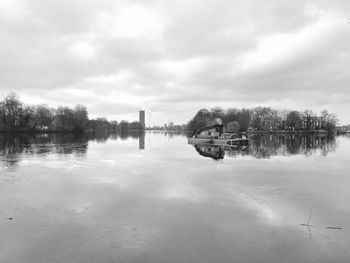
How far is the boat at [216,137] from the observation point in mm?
44662

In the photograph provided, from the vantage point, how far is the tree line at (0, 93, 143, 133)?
86.4 m

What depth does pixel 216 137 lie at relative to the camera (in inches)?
1962

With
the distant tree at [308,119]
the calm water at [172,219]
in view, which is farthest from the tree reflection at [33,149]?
the distant tree at [308,119]

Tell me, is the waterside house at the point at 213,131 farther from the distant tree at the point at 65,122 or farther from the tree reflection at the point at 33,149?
the distant tree at the point at 65,122

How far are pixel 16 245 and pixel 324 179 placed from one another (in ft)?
47.5

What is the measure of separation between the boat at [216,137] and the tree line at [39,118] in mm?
65331

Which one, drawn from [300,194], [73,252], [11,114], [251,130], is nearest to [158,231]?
[73,252]

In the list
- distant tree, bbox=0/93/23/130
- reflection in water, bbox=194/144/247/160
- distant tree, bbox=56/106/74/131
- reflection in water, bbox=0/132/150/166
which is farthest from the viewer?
distant tree, bbox=56/106/74/131

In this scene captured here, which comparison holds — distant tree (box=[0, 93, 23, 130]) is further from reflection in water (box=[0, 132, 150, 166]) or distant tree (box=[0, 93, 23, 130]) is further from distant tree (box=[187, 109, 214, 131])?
distant tree (box=[187, 109, 214, 131])

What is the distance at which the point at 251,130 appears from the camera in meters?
127

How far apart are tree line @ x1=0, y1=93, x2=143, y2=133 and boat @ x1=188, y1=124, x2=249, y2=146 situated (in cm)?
6533

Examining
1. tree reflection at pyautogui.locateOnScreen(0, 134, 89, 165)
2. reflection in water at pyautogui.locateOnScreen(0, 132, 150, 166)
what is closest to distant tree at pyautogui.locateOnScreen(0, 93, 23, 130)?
reflection in water at pyautogui.locateOnScreen(0, 132, 150, 166)

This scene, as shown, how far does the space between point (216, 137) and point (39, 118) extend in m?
77.9

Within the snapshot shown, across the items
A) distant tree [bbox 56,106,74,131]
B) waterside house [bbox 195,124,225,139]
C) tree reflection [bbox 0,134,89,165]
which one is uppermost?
distant tree [bbox 56,106,74,131]
